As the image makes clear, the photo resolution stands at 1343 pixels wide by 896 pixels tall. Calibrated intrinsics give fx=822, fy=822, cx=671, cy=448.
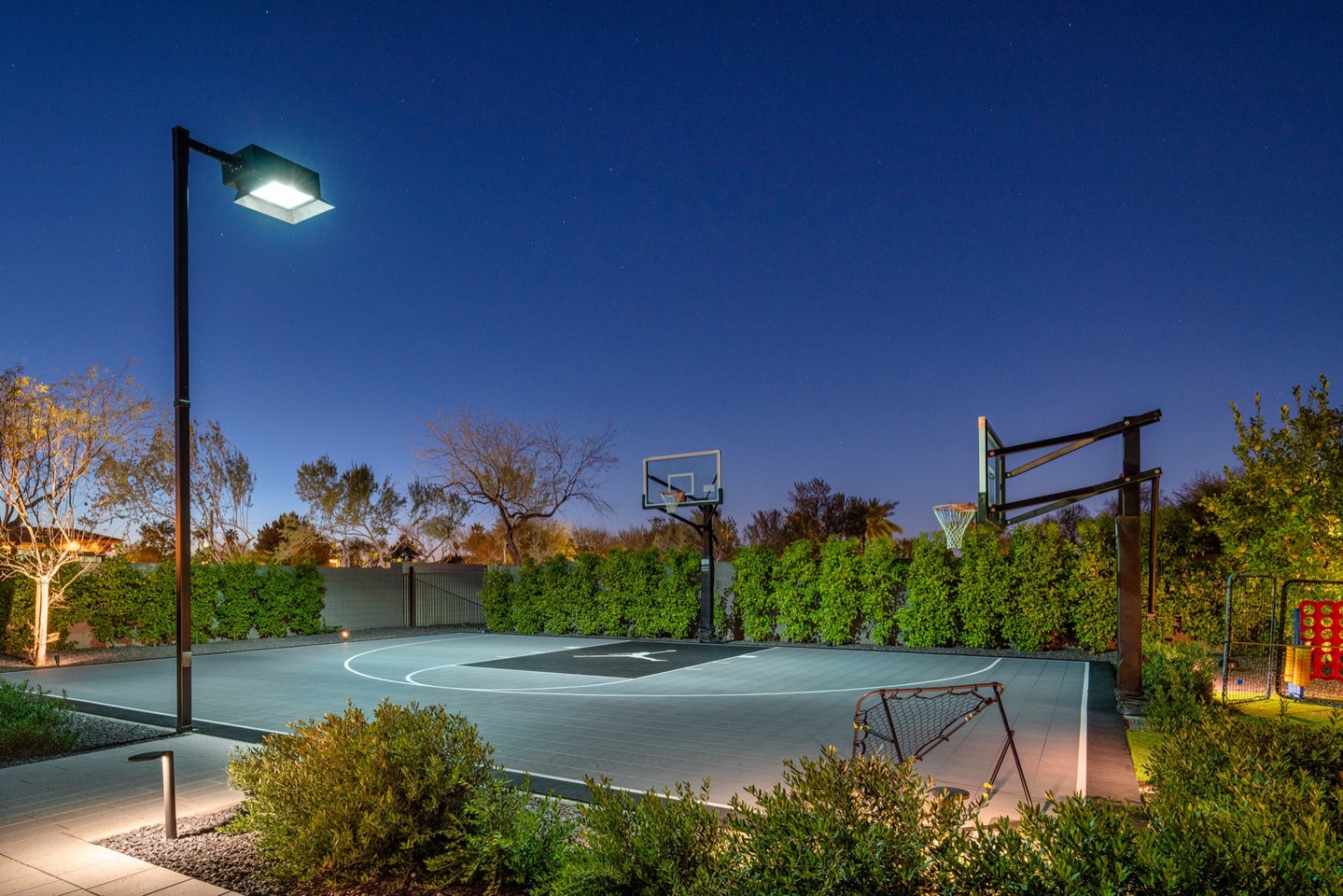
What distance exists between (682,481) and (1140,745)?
14.8 m

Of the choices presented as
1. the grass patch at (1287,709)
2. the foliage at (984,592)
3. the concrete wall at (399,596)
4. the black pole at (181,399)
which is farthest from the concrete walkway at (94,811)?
the concrete wall at (399,596)

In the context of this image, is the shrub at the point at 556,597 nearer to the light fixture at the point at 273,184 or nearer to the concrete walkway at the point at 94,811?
the concrete walkway at the point at 94,811

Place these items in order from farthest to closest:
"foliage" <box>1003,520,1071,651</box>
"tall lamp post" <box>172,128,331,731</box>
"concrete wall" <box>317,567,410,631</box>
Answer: "concrete wall" <box>317,567,410,631</box>, "foliage" <box>1003,520,1071,651</box>, "tall lamp post" <box>172,128,331,731</box>

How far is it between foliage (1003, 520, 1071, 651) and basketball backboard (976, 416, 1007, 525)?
243 inches

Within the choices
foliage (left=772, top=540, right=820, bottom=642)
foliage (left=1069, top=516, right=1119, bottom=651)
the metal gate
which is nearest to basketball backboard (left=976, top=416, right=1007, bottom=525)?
foliage (left=1069, top=516, right=1119, bottom=651)

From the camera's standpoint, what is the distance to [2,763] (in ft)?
21.4

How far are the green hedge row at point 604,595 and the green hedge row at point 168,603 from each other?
15.9 feet

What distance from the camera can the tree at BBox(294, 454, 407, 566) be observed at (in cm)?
3641

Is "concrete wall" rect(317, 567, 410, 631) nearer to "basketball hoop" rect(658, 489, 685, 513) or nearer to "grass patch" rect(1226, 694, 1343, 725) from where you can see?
"basketball hoop" rect(658, 489, 685, 513)

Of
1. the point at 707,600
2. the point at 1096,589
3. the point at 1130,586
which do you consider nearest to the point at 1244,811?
the point at 1130,586

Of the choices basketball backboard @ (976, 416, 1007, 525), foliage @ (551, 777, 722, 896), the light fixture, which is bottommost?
foliage @ (551, 777, 722, 896)

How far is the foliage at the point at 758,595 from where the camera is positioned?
18547 millimetres

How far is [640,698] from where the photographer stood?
34.3ft

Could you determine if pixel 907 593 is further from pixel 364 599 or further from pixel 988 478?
pixel 364 599
